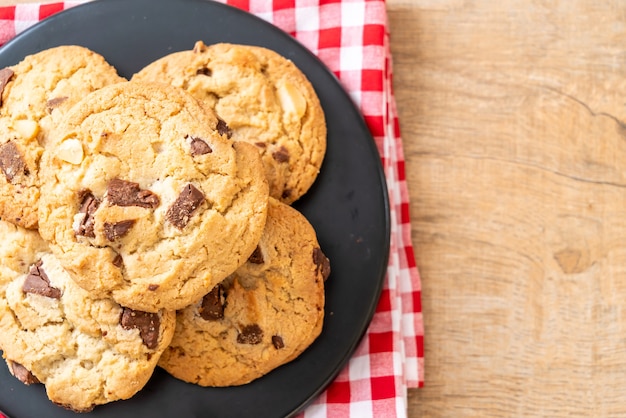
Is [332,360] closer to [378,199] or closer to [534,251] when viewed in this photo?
[378,199]

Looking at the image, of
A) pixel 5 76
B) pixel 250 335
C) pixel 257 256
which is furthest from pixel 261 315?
pixel 5 76

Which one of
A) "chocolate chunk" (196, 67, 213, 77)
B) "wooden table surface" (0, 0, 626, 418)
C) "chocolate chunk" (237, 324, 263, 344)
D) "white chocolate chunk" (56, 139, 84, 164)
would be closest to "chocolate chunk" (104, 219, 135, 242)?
"white chocolate chunk" (56, 139, 84, 164)

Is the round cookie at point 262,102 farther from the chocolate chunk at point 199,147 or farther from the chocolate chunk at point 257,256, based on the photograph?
the chocolate chunk at point 199,147

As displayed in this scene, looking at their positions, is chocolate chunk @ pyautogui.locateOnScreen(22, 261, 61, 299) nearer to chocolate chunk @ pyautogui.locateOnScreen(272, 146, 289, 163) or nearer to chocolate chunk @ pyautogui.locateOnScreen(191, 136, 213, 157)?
chocolate chunk @ pyautogui.locateOnScreen(191, 136, 213, 157)

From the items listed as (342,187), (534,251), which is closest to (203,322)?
(342,187)

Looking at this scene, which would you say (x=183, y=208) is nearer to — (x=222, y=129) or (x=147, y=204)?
(x=147, y=204)

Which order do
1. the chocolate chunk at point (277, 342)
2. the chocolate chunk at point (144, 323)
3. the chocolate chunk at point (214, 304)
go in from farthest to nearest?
the chocolate chunk at point (277, 342) → the chocolate chunk at point (214, 304) → the chocolate chunk at point (144, 323)

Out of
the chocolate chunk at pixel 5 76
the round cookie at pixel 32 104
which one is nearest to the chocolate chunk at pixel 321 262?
the round cookie at pixel 32 104
